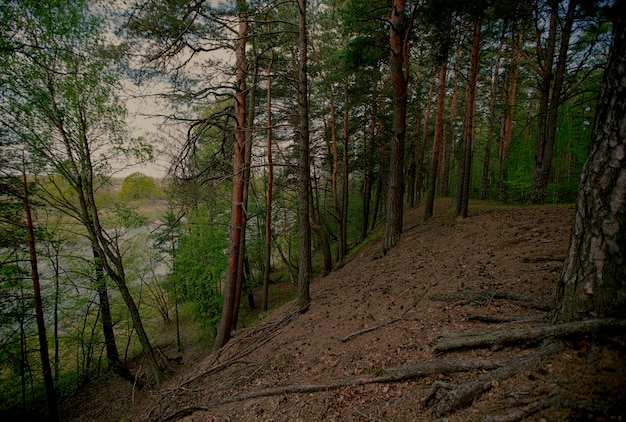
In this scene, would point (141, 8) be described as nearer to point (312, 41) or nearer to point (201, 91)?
point (201, 91)

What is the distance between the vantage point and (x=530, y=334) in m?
2.18

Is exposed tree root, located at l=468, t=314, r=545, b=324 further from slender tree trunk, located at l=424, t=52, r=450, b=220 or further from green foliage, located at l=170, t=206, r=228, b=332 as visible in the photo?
green foliage, located at l=170, t=206, r=228, b=332

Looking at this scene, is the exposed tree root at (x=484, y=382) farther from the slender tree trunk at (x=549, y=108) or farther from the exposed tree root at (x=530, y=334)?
the slender tree trunk at (x=549, y=108)

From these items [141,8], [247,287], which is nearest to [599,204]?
[141,8]

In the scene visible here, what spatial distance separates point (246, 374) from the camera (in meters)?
4.47

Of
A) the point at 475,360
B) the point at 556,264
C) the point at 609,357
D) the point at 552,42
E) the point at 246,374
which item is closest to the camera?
the point at 609,357

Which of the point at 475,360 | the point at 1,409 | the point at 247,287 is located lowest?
the point at 1,409

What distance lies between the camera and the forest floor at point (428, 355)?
1.70 metres

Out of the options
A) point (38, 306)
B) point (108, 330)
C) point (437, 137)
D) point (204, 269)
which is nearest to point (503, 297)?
point (437, 137)

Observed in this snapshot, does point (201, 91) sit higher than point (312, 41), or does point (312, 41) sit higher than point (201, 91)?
point (312, 41)

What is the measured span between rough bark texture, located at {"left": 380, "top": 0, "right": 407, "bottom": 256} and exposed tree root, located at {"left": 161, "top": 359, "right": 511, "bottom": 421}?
6340 mm

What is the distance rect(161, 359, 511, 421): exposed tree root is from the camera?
2.27m

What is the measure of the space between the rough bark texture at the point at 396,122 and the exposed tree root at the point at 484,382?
21.8 feet

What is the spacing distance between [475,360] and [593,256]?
1.28 metres
